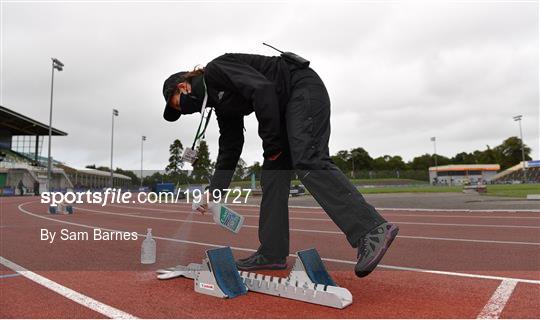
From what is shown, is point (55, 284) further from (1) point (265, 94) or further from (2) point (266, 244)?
(1) point (265, 94)

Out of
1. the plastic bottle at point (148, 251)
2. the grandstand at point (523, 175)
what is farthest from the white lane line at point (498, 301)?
the grandstand at point (523, 175)

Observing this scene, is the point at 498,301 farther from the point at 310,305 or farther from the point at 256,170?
the point at 256,170

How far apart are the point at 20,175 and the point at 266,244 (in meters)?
67.2

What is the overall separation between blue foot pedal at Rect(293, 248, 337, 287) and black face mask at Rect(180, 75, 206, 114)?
1.41 meters

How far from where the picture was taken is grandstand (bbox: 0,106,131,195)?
54.9 m

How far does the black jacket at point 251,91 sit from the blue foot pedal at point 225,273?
59 centimetres

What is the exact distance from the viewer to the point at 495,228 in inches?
298

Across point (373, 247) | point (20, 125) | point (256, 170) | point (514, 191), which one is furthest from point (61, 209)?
point (20, 125)

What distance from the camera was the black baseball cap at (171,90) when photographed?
3184 mm

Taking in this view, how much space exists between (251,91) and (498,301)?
214 cm

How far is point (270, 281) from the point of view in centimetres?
285

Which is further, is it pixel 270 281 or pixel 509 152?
pixel 509 152

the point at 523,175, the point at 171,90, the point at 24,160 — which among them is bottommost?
the point at 171,90

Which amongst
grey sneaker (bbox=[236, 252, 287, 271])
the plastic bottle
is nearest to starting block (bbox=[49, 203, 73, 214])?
the plastic bottle
